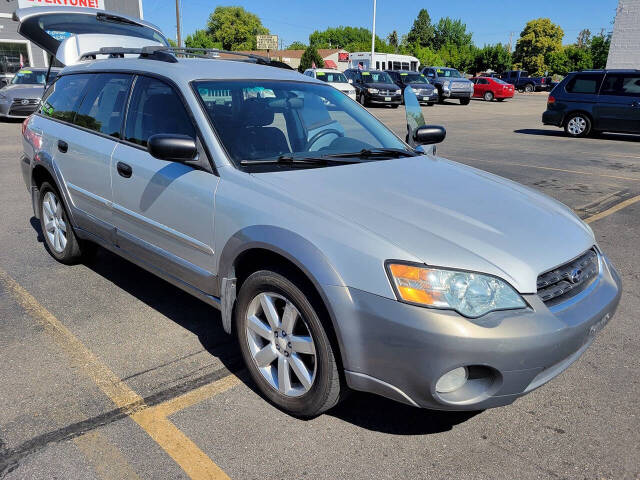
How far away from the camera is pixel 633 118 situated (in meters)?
13.7

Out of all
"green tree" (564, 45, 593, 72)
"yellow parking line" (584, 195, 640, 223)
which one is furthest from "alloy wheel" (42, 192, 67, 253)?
"green tree" (564, 45, 593, 72)

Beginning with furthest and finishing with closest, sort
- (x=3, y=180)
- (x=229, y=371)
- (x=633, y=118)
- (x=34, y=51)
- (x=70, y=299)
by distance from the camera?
1. (x=34, y=51)
2. (x=633, y=118)
3. (x=3, y=180)
4. (x=70, y=299)
5. (x=229, y=371)

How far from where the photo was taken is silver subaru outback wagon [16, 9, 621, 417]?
221cm

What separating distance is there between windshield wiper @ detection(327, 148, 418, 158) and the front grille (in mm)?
1340

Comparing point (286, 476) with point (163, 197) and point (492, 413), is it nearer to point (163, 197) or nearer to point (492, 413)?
point (492, 413)

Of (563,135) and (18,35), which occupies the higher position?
(18,35)

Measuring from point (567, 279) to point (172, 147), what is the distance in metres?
2.06

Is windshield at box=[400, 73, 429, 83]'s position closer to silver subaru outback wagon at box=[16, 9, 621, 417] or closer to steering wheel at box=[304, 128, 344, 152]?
silver subaru outback wagon at box=[16, 9, 621, 417]

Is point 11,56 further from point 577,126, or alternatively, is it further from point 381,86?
point 577,126

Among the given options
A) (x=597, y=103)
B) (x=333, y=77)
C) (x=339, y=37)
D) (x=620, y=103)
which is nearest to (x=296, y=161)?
(x=620, y=103)

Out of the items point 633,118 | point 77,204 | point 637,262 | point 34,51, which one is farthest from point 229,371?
point 34,51

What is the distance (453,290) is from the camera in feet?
7.22

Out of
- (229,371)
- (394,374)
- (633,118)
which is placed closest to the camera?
(394,374)

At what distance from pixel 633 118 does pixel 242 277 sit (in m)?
14.0
